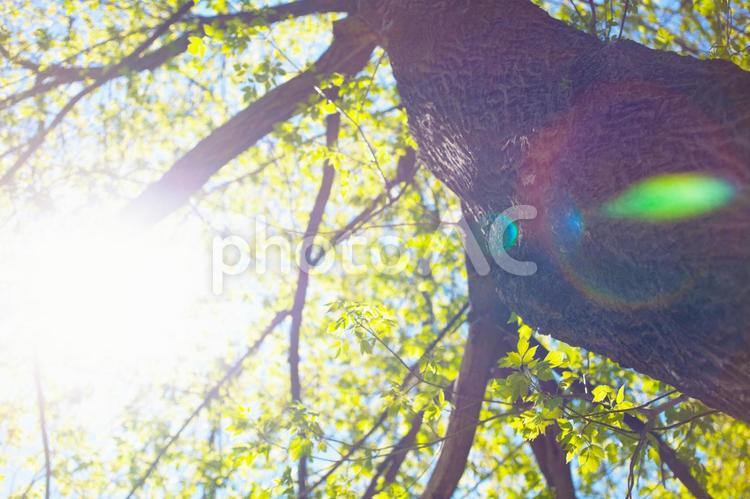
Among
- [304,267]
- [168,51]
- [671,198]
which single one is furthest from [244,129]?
[671,198]

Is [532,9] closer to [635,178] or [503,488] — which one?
[635,178]

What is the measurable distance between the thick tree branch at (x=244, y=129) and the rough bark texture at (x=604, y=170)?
211 cm

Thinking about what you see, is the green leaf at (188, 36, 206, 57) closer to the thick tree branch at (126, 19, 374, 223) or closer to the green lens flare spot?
the thick tree branch at (126, 19, 374, 223)

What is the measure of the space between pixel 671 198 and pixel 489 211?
865mm

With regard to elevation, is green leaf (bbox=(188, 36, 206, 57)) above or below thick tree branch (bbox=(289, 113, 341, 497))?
above

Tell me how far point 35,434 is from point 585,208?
6.40 m

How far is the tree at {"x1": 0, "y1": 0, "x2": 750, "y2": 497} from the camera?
5.53 ft

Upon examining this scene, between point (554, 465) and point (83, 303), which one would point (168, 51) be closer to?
point (83, 303)

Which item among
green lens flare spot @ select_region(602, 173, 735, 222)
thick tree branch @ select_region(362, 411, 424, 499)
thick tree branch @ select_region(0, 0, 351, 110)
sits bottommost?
green lens flare spot @ select_region(602, 173, 735, 222)

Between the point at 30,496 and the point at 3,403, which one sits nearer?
the point at 30,496

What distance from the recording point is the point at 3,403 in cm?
591

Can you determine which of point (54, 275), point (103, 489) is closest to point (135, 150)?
point (54, 275)

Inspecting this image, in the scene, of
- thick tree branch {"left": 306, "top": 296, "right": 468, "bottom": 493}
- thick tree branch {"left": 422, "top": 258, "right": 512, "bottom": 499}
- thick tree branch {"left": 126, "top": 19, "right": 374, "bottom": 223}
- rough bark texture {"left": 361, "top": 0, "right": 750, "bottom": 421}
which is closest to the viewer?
rough bark texture {"left": 361, "top": 0, "right": 750, "bottom": 421}

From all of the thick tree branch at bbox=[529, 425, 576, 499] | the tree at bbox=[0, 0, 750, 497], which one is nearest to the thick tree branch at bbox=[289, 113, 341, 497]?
the tree at bbox=[0, 0, 750, 497]
